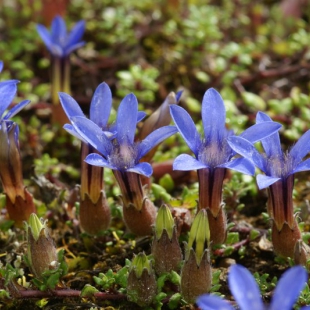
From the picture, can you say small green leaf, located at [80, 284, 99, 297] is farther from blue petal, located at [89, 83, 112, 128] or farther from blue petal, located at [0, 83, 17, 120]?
blue petal, located at [0, 83, 17, 120]

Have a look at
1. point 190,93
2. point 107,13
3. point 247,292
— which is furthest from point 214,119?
point 107,13

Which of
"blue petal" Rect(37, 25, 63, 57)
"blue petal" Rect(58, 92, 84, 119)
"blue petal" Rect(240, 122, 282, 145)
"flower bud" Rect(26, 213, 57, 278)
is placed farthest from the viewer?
"blue petal" Rect(37, 25, 63, 57)

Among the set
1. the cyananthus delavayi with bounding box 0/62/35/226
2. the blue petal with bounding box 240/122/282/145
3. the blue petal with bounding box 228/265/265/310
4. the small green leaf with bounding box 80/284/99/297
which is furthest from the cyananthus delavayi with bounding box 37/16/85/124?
the blue petal with bounding box 228/265/265/310

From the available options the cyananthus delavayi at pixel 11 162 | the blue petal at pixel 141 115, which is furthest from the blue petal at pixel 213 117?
the cyananthus delavayi at pixel 11 162

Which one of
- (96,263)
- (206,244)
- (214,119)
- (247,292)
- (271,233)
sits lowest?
(96,263)

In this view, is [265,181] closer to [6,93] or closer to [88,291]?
[88,291]

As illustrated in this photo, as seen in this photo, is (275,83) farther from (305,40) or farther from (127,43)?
(127,43)
